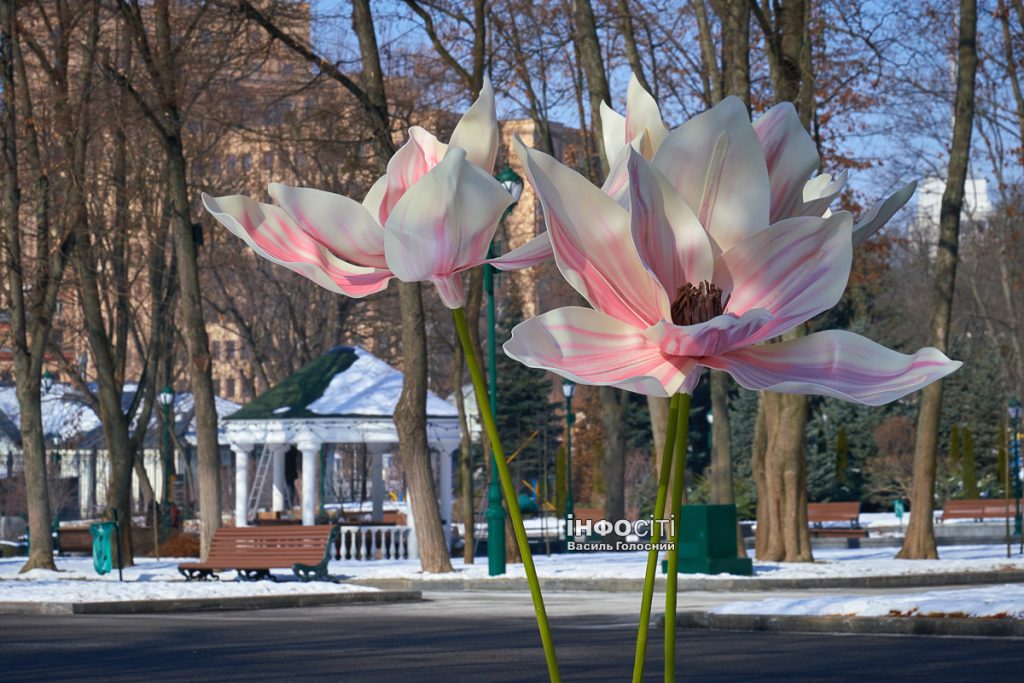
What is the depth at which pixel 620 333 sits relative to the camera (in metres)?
1.88

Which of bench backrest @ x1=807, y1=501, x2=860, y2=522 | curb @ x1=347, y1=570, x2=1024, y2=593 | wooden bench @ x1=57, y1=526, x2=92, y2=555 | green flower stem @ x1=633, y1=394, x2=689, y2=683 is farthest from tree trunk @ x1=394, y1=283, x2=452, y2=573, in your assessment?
green flower stem @ x1=633, y1=394, x2=689, y2=683

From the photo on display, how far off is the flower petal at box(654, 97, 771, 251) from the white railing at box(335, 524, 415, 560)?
2919cm

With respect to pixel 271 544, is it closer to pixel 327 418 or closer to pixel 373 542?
pixel 373 542

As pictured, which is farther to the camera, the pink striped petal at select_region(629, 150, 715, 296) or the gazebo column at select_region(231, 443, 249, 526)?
the gazebo column at select_region(231, 443, 249, 526)

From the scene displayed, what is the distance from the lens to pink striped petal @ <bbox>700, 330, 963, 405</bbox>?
1.86m

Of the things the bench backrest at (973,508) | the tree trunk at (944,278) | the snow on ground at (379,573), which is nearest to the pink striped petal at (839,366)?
the snow on ground at (379,573)

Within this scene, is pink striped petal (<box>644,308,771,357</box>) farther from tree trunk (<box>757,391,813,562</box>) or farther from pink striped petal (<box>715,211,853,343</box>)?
tree trunk (<box>757,391,813,562</box>)

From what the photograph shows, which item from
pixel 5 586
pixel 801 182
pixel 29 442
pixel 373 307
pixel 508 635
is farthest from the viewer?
pixel 373 307

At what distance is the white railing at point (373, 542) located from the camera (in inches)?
1216

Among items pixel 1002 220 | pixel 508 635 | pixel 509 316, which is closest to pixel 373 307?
pixel 509 316

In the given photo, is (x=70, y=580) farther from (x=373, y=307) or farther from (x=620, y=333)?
(x=373, y=307)

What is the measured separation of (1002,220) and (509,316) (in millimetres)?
17637

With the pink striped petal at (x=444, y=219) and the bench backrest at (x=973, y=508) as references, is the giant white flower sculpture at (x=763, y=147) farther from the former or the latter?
the bench backrest at (x=973, y=508)

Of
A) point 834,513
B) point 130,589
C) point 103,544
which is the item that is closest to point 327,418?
point 103,544
